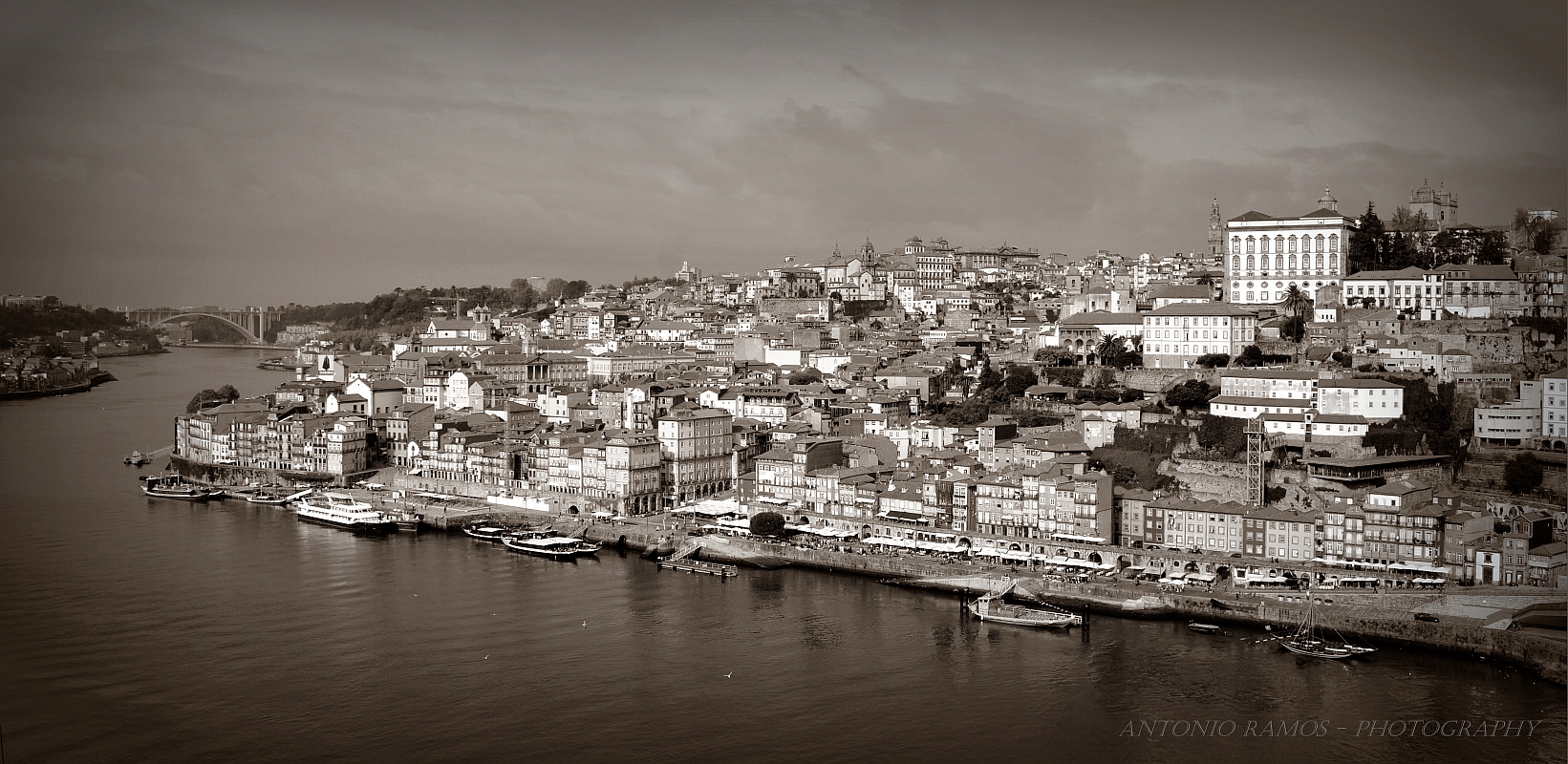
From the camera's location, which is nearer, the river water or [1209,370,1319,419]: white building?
the river water

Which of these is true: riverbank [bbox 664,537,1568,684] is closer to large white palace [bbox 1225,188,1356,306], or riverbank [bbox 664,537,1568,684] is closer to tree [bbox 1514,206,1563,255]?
large white palace [bbox 1225,188,1356,306]

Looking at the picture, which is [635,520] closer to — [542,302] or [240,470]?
[240,470]

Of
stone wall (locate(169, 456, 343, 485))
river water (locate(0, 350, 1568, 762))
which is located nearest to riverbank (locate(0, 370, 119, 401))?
stone wall (locate(169, 456, 343, 485))

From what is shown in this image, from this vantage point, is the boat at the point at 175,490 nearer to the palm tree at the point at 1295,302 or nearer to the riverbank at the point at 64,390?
the riverbank at the point at 64,390

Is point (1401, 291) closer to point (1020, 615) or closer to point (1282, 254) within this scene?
point (1282, 254)

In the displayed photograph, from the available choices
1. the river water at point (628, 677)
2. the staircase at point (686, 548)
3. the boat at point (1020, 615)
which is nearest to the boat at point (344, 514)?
the river water at point (628, 677)

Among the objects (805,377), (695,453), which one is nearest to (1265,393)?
(695,453)
